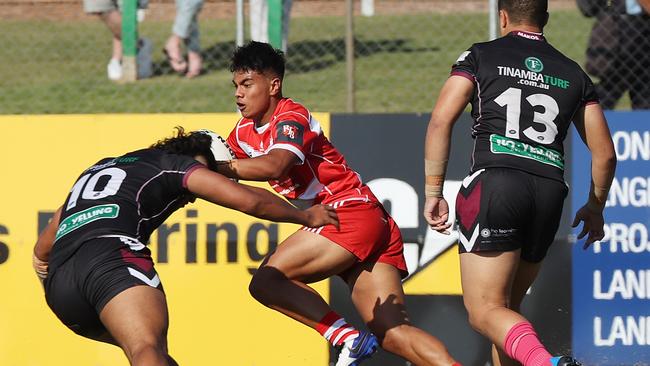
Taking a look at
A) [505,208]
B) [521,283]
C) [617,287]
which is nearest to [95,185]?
[505,208]

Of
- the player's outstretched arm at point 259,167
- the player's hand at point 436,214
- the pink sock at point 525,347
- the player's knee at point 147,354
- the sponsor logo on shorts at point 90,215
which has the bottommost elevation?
the pink sock at point 525,347

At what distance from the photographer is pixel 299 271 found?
635 centimetres

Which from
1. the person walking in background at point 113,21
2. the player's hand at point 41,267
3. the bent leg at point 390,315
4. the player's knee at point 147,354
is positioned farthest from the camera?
the person walking in background at point 113,21

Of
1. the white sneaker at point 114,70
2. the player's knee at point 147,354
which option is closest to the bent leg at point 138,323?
the player's knee at point 147,354

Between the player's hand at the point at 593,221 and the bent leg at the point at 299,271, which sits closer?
the player's hand at the point at 593,221

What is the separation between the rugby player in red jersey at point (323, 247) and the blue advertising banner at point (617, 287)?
5.10 feet

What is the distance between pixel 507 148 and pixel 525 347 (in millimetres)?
927

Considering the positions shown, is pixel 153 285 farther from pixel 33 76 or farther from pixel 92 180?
pixel 33 76

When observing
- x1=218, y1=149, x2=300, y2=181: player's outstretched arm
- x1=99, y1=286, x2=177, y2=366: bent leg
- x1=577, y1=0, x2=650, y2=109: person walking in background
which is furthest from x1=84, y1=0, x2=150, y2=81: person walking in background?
x1=99, y1=286, x2=177, y2=366: bent leg

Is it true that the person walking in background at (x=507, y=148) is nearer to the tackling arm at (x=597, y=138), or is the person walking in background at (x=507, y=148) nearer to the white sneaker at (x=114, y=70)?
the tackling arm at (x=597, y=138)

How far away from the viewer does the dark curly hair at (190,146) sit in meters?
5.60

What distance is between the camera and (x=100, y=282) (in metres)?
5.12

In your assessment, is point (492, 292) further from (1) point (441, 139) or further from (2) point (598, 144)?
(2) point (598, 144)

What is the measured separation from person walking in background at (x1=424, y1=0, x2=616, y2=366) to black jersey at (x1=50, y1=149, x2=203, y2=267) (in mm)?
1217
